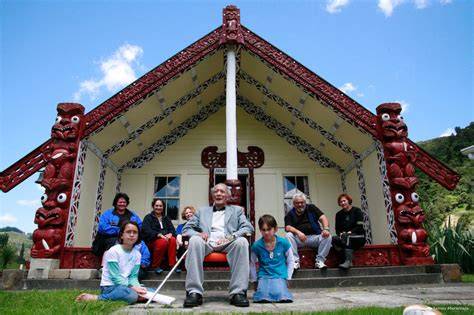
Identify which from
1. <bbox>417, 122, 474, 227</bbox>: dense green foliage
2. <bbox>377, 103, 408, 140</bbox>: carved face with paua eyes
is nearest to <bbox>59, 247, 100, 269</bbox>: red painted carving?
<bbox>377, 103, 408, 140</bbox>: carved face with paua eyes

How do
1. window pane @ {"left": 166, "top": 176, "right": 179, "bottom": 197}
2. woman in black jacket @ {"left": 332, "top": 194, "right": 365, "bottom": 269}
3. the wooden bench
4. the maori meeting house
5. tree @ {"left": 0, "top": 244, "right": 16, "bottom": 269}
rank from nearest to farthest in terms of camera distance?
woman in black jacket @ {"left": 332, "top": 194, "right": 365, "bottom": 269}
the wooden bench
the maori meeting house
window pane @ {"left": 166, "top": 176, "right": 179, "bottom": 197}
tree @ {"left": 0, "top": 244, "right": 16, "bottom": 269}

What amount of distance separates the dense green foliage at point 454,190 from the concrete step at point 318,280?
257 inches

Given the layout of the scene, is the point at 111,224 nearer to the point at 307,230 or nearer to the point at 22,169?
the point at 22,169

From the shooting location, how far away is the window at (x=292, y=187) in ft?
26.5

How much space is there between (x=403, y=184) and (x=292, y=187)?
308 centimetres

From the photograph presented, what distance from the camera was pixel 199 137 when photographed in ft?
27.8

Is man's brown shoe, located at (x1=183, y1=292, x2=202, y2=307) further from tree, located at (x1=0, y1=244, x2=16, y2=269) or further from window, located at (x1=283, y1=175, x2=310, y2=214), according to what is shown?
tree, located at (x1=0, y1=244, x2=16, y2=269)

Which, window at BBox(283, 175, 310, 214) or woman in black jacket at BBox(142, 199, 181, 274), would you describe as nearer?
woman in black jacket at BBox(142, 199, 181, 274)

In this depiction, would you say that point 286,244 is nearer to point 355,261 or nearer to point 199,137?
point 355,261

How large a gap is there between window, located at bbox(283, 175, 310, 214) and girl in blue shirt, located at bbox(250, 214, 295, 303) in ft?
15.4

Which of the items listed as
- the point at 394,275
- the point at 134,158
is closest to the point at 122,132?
the point at 134,158

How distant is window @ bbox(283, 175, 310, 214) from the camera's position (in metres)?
8.07

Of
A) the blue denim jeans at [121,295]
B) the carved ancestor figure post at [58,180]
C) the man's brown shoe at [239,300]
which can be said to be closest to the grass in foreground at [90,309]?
the blue denim jeans at [121,295]

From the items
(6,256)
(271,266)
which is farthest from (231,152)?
(6,256)
